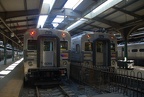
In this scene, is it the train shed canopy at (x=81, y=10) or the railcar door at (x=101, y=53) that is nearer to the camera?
the train shed canopy at (x=81, y=10)

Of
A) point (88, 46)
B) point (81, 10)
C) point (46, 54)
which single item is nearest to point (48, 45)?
point (46, 54)

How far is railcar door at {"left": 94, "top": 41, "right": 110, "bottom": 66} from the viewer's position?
1133 centimetres

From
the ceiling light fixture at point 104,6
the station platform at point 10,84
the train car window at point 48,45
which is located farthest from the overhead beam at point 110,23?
the station platform at point 10,84

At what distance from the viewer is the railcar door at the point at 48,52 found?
1003cm

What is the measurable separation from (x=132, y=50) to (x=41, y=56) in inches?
591

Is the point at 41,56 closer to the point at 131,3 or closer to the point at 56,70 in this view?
the point at 56,70

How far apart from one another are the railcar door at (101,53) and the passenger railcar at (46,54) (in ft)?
7.17

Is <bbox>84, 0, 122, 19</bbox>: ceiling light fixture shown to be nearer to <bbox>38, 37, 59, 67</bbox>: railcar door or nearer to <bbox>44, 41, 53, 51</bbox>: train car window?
<bbox>38, 37, 59, 67</bbox>: railcar door

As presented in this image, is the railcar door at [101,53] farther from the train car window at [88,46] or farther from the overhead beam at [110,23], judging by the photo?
the overhead beam at [110,23]

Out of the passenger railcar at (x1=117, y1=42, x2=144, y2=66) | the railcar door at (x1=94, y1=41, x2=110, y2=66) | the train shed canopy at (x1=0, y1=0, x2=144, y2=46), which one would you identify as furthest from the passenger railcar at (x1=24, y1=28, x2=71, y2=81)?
the passenger railcar at (x1=117, y1=42, x2=144, y2=66)

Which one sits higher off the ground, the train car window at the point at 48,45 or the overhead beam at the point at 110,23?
the overhead beam at the point at 110,23

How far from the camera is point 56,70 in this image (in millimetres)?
9680

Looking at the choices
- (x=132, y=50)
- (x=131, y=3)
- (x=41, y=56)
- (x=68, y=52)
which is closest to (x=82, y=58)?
(x=68, y=52)

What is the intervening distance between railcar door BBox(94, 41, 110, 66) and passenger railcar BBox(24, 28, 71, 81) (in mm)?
2186
